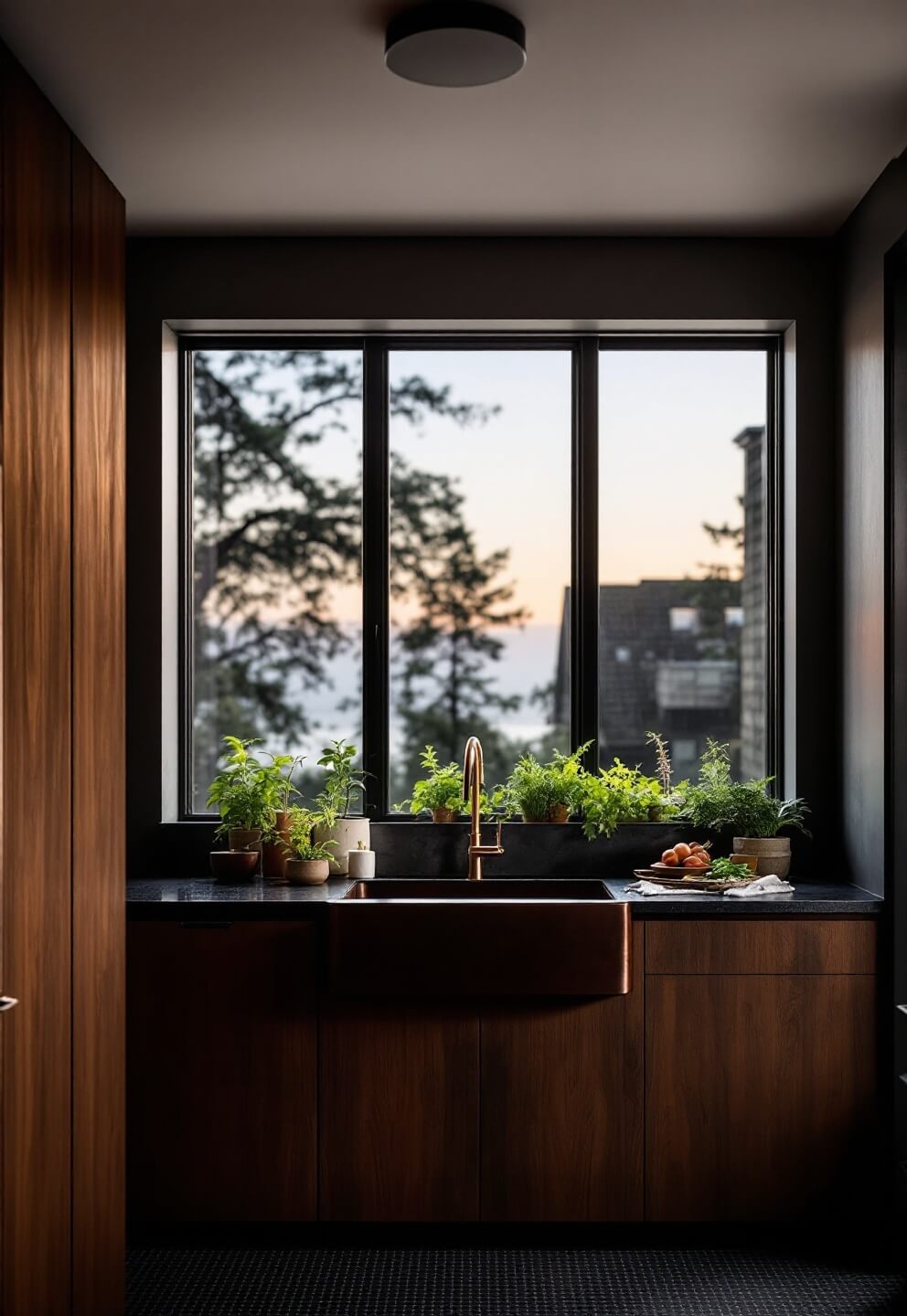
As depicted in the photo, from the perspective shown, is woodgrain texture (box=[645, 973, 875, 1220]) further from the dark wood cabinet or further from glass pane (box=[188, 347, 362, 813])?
glass pane (box=[188, 347, 362, 813])

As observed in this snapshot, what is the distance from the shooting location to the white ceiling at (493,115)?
2.56 meters

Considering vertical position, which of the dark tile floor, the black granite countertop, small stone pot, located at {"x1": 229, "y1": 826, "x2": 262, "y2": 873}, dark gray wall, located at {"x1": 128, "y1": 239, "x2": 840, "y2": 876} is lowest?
the dark tile floor

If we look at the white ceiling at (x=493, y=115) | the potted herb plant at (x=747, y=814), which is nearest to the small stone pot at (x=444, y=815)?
the potted herb plant at (x=747, y=814)

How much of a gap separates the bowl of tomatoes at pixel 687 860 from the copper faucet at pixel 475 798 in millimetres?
480

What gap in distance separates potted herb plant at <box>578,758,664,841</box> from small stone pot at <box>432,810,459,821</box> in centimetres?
38

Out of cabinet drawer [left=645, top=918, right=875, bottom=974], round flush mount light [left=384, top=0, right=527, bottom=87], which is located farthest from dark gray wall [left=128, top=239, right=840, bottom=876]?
round flush mount light [left=384, top=0, right=527, bottom=87]

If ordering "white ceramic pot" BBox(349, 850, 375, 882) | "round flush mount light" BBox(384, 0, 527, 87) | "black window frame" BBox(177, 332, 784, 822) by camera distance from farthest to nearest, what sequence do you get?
"black window frame" BBox(177, 332, 784, 822), "white ceramic pot" BBox(349, 850, 375, 882), "round flush mount light" BBox(384, 0, 527, 87)

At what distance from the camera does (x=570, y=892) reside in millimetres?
3668

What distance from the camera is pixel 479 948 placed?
10.4 feet

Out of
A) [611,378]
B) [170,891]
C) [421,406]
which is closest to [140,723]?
[170,891]

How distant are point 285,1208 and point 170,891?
88 centimetres

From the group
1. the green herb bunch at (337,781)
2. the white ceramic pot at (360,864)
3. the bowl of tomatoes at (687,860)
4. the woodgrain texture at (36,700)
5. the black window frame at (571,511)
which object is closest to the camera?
the woodgrain texture at (36,700)

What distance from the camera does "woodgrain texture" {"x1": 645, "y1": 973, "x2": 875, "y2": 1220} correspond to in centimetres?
323

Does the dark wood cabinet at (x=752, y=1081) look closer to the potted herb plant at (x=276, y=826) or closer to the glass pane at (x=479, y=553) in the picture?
the glass pane at (x=479, y=553)
